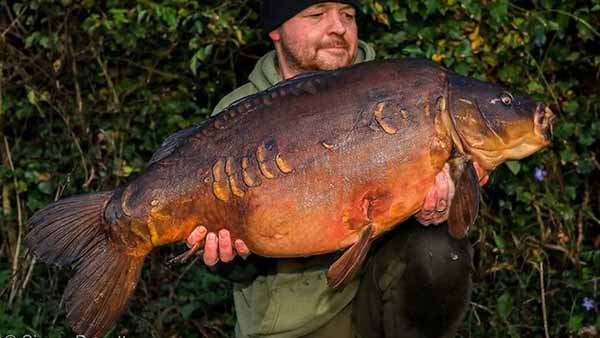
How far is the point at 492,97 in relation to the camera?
254cm

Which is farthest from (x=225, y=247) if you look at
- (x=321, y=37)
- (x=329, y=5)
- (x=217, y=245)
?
(x=329, y=5)

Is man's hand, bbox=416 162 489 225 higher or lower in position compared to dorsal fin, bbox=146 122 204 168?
lower

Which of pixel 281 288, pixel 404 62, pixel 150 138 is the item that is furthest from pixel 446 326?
pixel 150 138

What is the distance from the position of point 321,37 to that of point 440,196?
35.5 inches

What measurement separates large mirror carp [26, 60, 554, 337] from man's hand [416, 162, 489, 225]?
0.02 m

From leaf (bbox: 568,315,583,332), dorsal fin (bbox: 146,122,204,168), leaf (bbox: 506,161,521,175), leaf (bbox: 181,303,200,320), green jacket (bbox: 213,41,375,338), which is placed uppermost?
dorsal fin (bbox: 146,122,204,168)

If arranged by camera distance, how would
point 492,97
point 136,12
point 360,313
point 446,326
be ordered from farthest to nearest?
point 136,12 < point 360,313 < point 446,326 < point 492,97

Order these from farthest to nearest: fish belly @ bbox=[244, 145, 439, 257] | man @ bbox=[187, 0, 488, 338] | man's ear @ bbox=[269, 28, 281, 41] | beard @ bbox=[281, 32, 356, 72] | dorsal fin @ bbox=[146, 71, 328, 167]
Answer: man's ear @ bbox=[269, 28, 281, 41], beard @ bbox=[281, 32, 356, 72], man @ bbox=[187, 0, 488, 338], dorsal fin @ bbox=[146, 71, 328, 167], fish belly @ bbox=[244, 145, 439, 257]

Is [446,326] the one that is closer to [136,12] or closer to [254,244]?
[254,244]

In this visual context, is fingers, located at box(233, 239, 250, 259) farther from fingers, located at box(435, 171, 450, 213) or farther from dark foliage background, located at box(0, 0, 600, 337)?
dark foliage background, located at box(0, 0, 600, 337)

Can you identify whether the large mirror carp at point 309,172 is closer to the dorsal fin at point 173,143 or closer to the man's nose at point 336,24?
the dorsal fin at point 173,143

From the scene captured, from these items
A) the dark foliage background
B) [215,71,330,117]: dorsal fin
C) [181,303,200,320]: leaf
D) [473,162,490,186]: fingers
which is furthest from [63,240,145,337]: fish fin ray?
[181,303,200,320]: leaf

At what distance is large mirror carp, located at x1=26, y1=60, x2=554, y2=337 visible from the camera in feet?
8.23

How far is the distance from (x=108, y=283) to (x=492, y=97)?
1.00 metres
